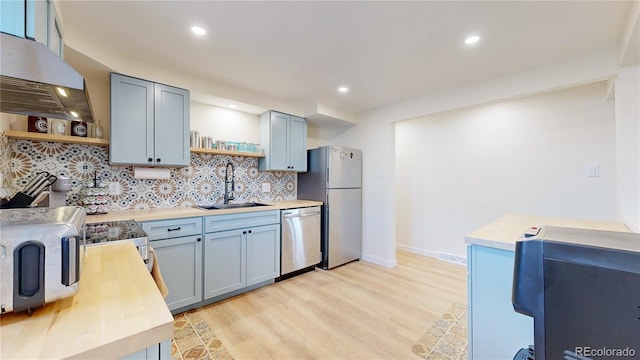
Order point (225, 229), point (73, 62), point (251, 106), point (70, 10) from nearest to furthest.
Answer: point (70, 10) → point (73, 62) → point (225, 229) → point (251, 106)

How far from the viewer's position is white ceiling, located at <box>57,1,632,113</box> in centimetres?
156

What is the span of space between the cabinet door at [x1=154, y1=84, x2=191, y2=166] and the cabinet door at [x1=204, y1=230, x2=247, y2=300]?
83 cm

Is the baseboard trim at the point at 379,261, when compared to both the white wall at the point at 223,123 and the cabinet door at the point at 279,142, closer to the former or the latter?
the cabinet door at the point at 279,142

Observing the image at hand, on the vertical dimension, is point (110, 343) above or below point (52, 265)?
below

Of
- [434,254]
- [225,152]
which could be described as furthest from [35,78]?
[434,254]

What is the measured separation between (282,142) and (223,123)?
75cm

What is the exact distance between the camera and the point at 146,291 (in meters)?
0.76

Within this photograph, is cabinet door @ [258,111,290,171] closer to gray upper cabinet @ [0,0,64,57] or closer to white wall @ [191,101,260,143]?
white wall @ [191,101,260,143]

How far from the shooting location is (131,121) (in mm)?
2223

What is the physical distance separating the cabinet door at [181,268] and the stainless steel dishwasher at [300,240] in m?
0.95

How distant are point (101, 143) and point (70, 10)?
983 mm

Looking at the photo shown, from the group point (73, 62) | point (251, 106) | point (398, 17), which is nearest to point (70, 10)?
point (73, 62)

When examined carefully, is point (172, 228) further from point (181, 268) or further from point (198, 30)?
point (198, 30)

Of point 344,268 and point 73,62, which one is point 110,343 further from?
point 344,268
